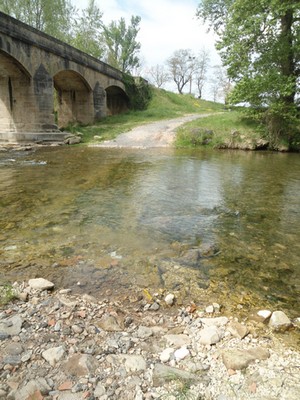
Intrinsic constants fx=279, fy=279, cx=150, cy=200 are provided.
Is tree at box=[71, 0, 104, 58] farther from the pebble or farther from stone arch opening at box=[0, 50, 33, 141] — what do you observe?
the pebble

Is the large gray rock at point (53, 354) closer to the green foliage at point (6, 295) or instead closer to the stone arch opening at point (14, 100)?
the green foliage at point (6, 295)

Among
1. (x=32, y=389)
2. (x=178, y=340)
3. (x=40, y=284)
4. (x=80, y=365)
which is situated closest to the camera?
(x=32, y=389)

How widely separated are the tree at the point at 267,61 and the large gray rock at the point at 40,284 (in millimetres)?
14342

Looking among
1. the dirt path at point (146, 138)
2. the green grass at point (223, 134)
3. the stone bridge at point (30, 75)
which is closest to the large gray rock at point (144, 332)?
the dirt path at point (146, 138)

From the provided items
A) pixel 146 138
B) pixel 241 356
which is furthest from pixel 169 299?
pixel 146 138

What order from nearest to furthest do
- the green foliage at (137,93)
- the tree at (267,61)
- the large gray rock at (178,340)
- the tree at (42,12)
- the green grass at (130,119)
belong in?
the large gray rock at (178,340) → the tree at (267,61) → the green grass at (130,119) → the tree at (42,12) → the green foliage at (137,93)

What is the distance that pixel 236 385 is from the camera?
5.65ft

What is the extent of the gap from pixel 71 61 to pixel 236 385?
21462 mm

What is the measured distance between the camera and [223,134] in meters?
16.2

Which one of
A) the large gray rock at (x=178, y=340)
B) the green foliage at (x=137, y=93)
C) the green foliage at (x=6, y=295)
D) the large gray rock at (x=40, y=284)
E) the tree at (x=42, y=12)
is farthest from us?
the green foliage at (x=137, y=93)

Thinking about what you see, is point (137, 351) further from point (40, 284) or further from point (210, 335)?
point (40, 284)

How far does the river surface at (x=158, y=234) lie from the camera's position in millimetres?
2902

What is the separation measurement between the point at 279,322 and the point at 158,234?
211 cm


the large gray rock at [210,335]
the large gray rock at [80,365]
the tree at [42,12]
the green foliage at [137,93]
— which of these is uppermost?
the tree at [42,12]
